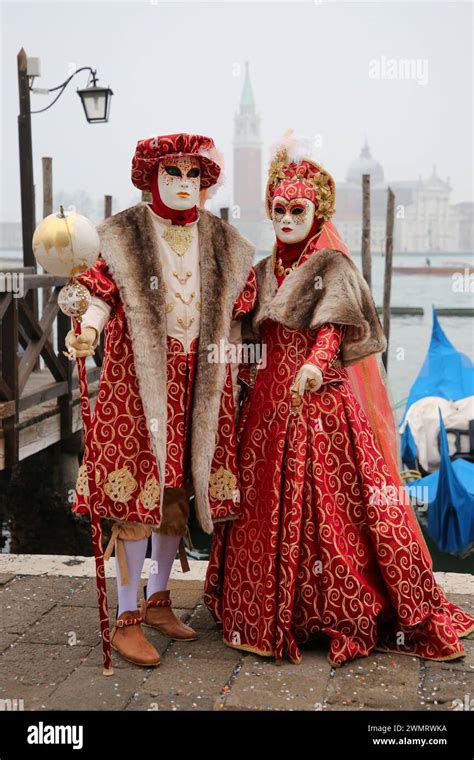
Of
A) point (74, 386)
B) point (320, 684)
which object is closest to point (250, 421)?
point (320, 684)

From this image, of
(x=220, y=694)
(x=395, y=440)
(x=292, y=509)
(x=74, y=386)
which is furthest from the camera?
(x=74, y=386)

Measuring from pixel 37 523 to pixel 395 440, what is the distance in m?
5.02

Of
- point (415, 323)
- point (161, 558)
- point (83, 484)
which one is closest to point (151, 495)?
point (83, 484)

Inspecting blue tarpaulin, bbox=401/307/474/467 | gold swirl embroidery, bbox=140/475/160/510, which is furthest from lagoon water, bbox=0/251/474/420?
gold swirl embroidery, bbox=140/475/160/510

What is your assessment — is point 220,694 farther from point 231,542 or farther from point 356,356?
point 356,356

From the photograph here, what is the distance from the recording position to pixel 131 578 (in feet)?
9.77

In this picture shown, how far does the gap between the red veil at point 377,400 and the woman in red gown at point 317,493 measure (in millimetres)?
29

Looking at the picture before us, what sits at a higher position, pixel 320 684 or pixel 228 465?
pixel 228 465

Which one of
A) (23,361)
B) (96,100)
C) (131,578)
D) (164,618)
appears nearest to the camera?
(131,578)

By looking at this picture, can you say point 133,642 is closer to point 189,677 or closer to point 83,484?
point 189,677

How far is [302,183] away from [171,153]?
43 centimetres

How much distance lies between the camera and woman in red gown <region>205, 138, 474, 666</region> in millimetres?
2881

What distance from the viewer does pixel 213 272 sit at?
9.75 feet

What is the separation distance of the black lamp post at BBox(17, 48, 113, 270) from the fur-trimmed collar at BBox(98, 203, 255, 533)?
419 cm
